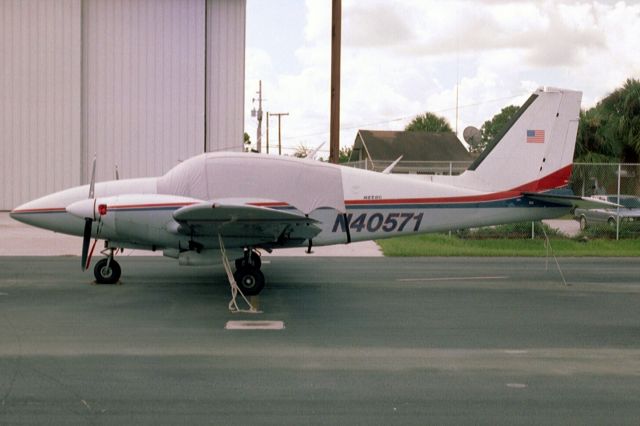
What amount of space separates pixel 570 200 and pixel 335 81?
10507mm

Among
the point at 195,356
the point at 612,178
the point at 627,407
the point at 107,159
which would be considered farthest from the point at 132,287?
the point at 612,178

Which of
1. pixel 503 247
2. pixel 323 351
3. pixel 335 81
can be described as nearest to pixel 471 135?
pixel 503 247

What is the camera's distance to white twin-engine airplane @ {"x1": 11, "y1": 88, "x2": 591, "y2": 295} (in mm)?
13227

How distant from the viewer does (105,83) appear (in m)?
33.3

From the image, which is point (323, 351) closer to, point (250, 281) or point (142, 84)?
point (250, 281)

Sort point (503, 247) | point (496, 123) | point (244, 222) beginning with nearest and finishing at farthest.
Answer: point (244, 222) → point (503, 247) → point (496, 123)

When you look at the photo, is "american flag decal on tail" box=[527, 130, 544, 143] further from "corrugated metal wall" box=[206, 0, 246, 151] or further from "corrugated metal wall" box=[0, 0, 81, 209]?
"corrugated metal wall" box=[0, 0, 81, 209]

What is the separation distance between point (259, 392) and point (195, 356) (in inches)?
66.2

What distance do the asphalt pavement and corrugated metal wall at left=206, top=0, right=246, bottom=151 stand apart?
18535mm

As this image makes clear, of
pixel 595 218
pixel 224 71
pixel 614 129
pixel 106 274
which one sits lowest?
pixel 106 274

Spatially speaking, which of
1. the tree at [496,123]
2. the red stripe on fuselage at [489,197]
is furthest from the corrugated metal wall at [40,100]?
the tree at [496,123]

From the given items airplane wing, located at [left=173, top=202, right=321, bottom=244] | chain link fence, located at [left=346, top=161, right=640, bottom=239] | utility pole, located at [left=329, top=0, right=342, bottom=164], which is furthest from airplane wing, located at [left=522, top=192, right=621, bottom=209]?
utility pole, located at [left=329, top=0, right=342, bottom=164]

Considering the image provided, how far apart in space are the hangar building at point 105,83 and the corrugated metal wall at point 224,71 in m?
0.04

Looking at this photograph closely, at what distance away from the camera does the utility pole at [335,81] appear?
23.5 metres
